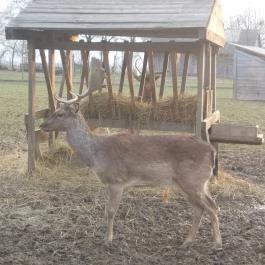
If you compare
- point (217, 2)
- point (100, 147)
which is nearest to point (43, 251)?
point (100, 147)

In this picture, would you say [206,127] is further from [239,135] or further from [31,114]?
[31,114]

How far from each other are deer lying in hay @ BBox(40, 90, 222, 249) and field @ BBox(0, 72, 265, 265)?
28 cm

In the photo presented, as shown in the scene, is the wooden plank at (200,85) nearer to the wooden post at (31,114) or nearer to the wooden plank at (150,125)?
the wooden plank at (150,125)

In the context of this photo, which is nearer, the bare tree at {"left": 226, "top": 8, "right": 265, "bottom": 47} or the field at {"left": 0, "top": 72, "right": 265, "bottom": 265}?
the field at {"left": 0, "top": 72, "right": 265, "bottom": 265}

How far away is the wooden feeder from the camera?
777 cm

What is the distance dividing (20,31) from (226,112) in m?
13.2

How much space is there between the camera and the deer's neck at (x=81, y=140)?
6230mm

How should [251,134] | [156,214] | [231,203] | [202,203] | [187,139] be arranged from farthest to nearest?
[251,134], [231,203], [156,214], [187,139], [202,203]

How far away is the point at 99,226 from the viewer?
625 cm

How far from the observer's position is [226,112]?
20406 millimetres

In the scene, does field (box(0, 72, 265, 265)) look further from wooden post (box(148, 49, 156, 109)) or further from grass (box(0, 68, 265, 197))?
wooden post (box(148, 49, 156, 109))

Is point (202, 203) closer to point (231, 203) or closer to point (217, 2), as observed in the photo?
point (231, 203)

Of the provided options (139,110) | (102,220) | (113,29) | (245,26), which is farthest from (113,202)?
(245,26)

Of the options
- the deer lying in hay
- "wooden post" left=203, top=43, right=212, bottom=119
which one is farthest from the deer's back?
"wooden post" left=203, top=43, right=212, bottom=119
